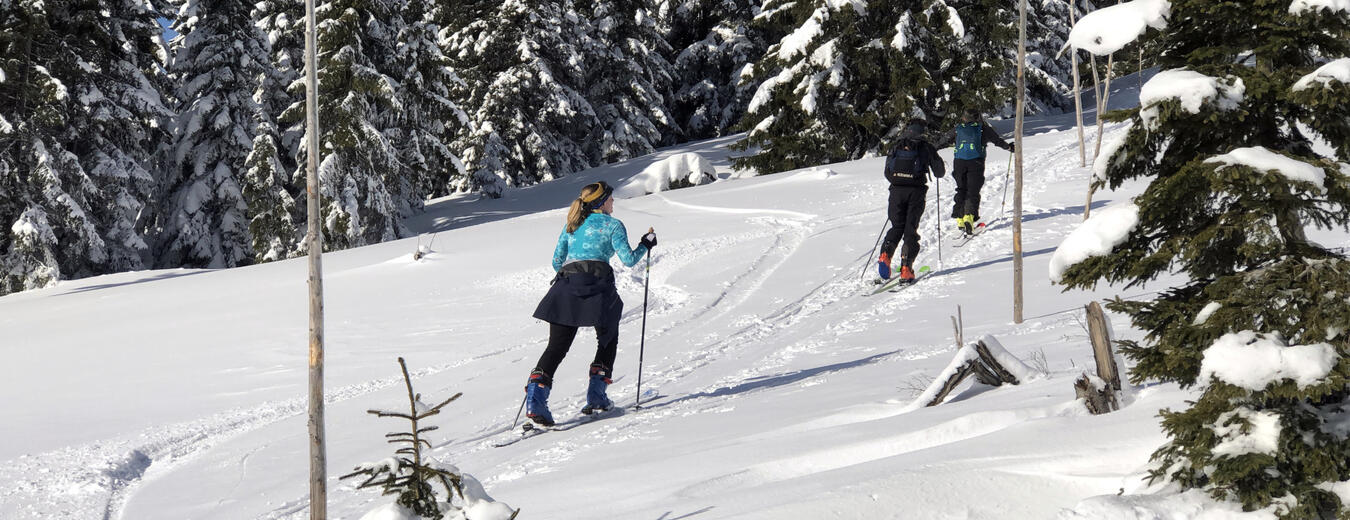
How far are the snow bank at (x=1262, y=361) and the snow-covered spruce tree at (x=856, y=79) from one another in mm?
20831

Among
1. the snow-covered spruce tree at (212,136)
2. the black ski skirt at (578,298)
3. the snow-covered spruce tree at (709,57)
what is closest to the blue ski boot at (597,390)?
the black ski skirt at (578,298)

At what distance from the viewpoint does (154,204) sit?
28719 millimetres

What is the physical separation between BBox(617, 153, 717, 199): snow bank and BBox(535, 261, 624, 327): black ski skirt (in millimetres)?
20586

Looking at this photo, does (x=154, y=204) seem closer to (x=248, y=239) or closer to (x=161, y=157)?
(x=161, y=157)

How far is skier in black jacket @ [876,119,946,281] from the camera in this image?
11430mm

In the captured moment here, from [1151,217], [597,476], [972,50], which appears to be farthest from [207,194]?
[1151,217]

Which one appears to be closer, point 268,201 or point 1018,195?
point 1018,195

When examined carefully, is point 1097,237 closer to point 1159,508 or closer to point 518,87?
point 1159,508

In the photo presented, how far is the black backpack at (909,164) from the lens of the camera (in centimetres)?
1141

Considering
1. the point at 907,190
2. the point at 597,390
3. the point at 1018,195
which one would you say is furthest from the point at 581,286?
the point at 907,190

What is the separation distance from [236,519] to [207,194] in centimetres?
2360

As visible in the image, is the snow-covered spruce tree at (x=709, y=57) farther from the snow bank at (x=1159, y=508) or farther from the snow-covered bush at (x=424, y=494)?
the snow-covered bush at (x=424, y=494)

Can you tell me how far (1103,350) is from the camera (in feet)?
14.2

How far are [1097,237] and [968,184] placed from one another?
10914 millimetres
